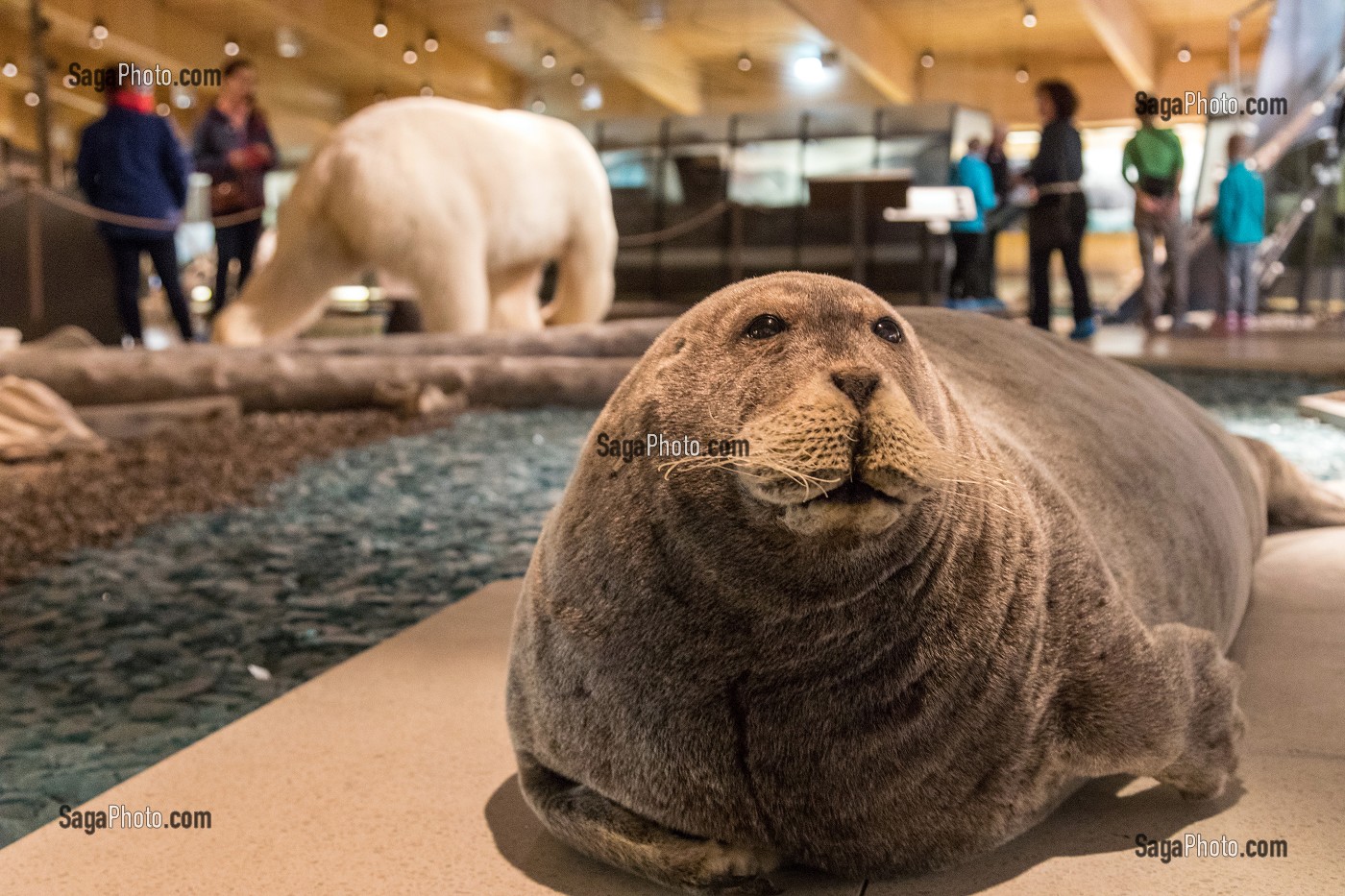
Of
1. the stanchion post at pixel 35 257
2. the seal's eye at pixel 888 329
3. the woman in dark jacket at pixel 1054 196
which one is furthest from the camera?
the woman in dark jacket at pixel 1054 196

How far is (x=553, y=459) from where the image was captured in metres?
6.04

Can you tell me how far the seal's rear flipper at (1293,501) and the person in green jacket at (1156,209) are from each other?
758 cm

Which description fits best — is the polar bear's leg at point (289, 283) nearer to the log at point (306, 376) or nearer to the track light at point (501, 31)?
the log at point (306, 376)

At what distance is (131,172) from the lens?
839 cm

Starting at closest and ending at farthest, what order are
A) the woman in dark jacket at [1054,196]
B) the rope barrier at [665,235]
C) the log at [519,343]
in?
the log at [519,343], the woman in dark jacket at [1054,196], the rope barrier at [665,235]

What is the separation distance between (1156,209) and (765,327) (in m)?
11.3

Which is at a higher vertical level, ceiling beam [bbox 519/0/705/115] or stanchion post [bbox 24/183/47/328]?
ceiling beam [bbox 519/0/705/115]

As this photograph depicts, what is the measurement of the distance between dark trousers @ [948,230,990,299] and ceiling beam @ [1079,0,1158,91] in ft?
10.7

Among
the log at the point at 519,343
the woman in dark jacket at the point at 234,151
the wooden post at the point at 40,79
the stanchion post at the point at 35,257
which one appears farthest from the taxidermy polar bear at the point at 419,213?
the wooden post at the point at 40,79

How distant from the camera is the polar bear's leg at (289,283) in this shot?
8344 mm

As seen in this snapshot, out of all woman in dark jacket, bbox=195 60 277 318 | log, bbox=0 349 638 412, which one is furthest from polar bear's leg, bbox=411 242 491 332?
woman in dark jacket, bbox=195 60 277 318

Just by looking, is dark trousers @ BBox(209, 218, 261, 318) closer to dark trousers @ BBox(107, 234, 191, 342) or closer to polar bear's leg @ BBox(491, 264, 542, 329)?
dark trousers @ BBox(107, 234, 191, 342)

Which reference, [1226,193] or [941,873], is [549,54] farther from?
[941,873]

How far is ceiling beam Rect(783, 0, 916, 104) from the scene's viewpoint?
13516 millimetres
